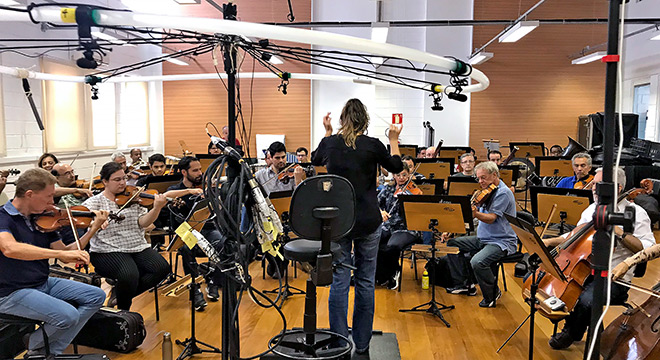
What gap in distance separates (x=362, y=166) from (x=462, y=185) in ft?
8.84

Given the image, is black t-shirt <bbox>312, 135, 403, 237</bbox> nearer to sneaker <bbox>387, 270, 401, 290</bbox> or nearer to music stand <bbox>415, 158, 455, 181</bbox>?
sneaker <bbox>387, 270, 401, 290</bbox>

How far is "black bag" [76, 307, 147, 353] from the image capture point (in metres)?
3.38

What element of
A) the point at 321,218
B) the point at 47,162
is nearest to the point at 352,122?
the point at 321,218

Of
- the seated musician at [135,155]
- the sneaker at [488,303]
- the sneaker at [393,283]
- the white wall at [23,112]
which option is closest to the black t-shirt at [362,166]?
the sneaker at [488,303]

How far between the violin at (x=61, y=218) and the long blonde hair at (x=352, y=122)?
192 centimetres

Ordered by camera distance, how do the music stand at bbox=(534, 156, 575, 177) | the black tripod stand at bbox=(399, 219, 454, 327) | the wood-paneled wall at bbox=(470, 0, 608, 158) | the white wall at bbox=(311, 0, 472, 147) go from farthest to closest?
the wood-paneled wall at bbox=(470, 0, 608, 158)
the white wall at bbox=(311, 0, 472, 147)
the music stand at bbox=(534, 156, 575, 177)
the black tripod stand at bbox=(399, 219, 454, 327)

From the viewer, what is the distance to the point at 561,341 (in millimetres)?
3441

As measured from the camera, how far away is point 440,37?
12.1 m

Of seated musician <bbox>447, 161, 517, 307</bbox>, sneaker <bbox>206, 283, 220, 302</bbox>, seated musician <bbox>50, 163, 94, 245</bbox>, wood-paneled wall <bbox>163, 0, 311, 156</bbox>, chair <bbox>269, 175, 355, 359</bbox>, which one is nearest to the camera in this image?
chair <bbox>269, 175, 355, 359</bbox>

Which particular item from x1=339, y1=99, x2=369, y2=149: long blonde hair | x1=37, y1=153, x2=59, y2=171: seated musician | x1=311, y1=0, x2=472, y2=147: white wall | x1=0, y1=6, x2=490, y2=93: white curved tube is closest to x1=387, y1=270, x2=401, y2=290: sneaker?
x1=339, y1=99, x2=369, y2=149: long blonde hair

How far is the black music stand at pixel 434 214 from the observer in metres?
3.99

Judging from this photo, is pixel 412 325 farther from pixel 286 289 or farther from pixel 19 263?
pixel 19 263

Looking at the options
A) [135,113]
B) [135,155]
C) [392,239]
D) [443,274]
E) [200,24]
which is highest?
[135,113]

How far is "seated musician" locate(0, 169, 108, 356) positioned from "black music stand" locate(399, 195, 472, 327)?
250cm
